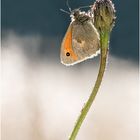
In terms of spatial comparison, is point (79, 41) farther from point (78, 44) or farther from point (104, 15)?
point (104, 15)

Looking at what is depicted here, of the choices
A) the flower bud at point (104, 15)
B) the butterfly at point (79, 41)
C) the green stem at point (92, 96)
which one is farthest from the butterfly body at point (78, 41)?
the green stem at point (92, 96)

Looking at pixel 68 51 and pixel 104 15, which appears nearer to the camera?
pixel 104 15

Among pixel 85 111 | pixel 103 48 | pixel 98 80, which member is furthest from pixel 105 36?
pixel 85 111

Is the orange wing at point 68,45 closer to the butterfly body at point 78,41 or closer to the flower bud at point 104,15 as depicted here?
the butterfly body at point 78,41

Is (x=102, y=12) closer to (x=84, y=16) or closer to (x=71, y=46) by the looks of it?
(x=84, y=16)

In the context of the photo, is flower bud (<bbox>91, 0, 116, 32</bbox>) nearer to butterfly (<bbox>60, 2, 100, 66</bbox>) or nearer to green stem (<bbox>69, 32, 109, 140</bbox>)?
green stem (<bbox>69, 32, 109, 140</bbox>)

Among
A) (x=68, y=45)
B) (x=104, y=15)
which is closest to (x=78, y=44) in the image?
(x=68, y=45)

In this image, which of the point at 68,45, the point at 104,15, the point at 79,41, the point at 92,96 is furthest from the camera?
the point at 68,45
